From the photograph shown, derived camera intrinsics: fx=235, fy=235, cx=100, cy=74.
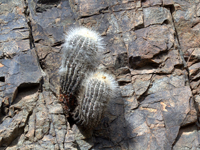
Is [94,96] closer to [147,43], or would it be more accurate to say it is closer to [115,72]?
[115,72]

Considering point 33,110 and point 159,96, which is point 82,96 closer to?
point 33,110

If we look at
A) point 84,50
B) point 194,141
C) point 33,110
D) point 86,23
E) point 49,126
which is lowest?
point 194,141

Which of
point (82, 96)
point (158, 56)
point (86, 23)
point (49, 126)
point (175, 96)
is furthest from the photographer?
point (86, 23)

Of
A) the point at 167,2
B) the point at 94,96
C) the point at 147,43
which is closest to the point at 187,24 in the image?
the point at 167,2

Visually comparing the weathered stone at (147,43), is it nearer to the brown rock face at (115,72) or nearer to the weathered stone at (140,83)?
the brown rock face at (115,72)

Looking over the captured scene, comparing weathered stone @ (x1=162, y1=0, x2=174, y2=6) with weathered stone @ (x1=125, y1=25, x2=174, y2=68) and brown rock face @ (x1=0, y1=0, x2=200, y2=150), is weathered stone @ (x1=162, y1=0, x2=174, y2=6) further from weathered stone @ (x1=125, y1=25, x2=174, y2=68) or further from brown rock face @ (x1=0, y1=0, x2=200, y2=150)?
weathered stone @ (x1=125, y1=25, x2=174, y2=68)

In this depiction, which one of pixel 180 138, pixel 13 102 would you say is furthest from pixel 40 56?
pixel 180 138
